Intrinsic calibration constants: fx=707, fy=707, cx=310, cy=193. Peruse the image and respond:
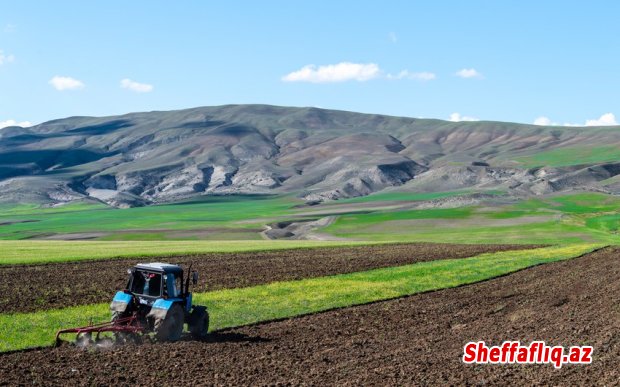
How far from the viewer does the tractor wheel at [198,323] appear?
24.1 metres

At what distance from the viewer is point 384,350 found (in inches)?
856

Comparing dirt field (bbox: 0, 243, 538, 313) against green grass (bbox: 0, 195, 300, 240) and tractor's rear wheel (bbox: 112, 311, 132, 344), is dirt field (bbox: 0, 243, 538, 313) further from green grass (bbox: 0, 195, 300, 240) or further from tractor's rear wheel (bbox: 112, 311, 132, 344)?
green grass (bbox: 0, 195, 300, 240)

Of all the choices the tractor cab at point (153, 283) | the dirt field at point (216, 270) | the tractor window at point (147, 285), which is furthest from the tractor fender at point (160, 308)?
the dirt field at point (216, 270)

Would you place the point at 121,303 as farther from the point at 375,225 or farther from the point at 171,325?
the point at 375,225

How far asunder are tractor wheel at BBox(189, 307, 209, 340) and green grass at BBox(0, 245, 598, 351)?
2.45 m

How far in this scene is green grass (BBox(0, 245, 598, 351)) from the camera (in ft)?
87.7

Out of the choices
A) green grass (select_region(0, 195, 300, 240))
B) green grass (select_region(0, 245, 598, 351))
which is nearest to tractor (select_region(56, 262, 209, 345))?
green grass (select_region(0, 245, 598, 351))

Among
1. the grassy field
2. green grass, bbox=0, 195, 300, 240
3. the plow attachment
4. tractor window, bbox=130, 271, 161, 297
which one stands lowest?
green grass, bbox=0, 195, 300, 240

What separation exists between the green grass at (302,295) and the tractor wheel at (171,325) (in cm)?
350

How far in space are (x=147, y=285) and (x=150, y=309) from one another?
0.80 metres

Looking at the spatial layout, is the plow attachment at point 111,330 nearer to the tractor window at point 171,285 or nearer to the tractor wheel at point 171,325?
the tractor wheel at point 171,325

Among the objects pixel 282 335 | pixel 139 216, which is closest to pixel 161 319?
pixel 282 335

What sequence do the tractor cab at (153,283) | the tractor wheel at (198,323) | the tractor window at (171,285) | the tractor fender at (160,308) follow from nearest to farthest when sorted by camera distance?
1. the tractor fender at (160,308)
2. the tractor cab at (153,283)
3. the tractor window at (171,285)
4. the tractor wheel at (198,323)

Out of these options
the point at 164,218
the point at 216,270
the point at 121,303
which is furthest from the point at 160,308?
the point at 164,218
